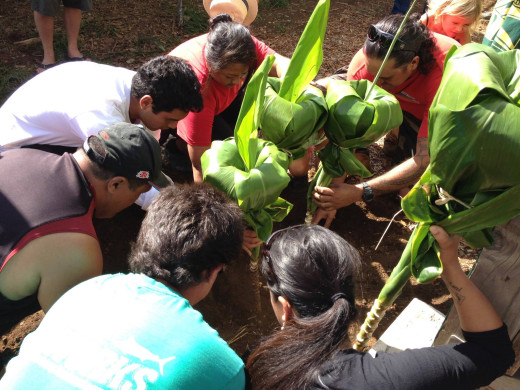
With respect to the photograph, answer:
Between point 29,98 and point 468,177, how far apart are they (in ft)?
6.19

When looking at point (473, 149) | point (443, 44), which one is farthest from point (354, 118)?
point (443, 44)

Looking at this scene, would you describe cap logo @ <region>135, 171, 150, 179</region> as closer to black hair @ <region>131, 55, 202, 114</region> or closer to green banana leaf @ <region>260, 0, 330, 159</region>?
green banana leaf @ <region>260, 0, 330, 159</region>

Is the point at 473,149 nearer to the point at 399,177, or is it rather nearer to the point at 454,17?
the point at 399,177

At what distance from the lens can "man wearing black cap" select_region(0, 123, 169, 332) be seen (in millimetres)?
1424

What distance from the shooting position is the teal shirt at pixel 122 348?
1038 mm

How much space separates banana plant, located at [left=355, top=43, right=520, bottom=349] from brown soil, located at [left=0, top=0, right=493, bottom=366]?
1.15 metres

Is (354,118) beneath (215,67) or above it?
above

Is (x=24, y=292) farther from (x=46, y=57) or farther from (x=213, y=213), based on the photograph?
(x=46, y=57)

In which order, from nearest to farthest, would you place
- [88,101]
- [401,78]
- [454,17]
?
[88,101]
[401,78]
[454,17]

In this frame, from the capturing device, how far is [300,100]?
149cm

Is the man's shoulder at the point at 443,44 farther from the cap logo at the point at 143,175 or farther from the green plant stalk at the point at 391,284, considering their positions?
the cap logo at the point at 143,175

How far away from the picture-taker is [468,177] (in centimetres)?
111

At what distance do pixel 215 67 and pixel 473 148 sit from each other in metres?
1.55

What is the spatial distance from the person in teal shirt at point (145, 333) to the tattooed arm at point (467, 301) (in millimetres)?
669
